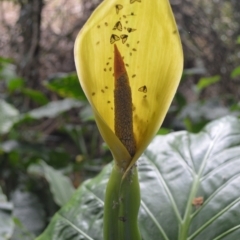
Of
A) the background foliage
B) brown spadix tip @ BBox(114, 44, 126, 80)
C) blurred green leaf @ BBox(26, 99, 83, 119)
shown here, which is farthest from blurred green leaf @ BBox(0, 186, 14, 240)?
blurred green leaf @ BBox(26, 99, 83, 119)

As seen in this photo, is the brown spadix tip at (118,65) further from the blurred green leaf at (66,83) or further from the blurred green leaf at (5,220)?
the blurred green leaf at (66,83)

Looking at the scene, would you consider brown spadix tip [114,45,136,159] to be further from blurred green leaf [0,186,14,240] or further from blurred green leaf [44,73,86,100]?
blurred green leaf [44,73,86,100]

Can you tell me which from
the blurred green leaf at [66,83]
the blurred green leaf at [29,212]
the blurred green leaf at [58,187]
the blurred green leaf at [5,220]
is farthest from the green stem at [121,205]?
the blurred green leaf at [66,83]

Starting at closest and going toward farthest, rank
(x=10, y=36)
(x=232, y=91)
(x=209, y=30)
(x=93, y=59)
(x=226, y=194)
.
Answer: (x=93, y=59), (x=226, y=194), (x=10, y=36), (x=209, y=30), (x=232, y=91)

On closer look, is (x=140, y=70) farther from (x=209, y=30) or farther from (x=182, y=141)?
(x=209, y=30)

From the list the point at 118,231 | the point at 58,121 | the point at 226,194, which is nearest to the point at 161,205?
the point at 226,194

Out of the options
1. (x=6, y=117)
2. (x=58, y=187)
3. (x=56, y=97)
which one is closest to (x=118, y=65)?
(x=58, y=187)
